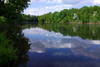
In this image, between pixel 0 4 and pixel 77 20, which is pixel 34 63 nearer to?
pixel 0 4

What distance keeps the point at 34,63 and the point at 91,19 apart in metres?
99.7

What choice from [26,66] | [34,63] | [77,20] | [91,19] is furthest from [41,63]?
[77,20]

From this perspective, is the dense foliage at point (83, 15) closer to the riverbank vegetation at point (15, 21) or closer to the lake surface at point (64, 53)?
the riverbank vegetation at point (15, 21)

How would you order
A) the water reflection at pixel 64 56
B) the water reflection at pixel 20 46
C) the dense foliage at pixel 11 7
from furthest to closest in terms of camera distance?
the dense foliage at pixel 11 7 → the water reflection at pixel 20 46 → the water reflection at pixel 64 56

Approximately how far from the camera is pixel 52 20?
6344 inches

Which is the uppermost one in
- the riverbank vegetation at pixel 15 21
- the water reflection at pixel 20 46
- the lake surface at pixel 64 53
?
the riverbank vegetation at pixel 15 21

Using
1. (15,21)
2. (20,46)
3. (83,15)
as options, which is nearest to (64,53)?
(20,46)

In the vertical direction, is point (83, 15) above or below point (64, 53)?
above

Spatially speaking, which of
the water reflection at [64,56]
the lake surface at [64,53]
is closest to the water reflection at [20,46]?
the lake surface at [64,53]

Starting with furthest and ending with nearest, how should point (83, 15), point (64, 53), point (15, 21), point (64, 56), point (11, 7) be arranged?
point (83, 15) < point (15, 21) < point (11, 7) < point (64, 53) < point (64, 56)

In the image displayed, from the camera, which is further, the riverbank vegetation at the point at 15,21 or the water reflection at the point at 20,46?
the water reflection at the point at 20,46

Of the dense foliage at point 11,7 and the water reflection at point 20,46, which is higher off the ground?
the dense foliage at point 11,7

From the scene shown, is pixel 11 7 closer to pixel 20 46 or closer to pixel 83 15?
pixel 20 46

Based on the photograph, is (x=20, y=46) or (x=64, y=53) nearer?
(x=64, y=53)
